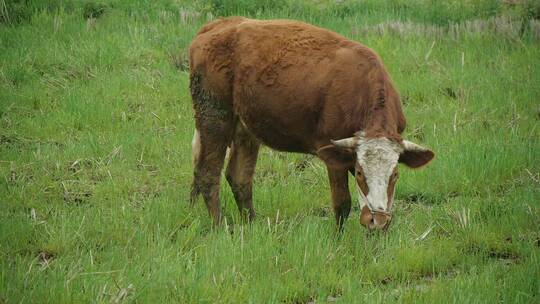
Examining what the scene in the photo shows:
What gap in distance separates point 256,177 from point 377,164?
278 cm

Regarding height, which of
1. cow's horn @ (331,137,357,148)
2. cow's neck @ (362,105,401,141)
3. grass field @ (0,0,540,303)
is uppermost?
cow's neck @ (362,105,401,141)

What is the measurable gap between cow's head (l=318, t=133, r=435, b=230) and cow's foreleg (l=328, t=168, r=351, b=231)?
360 mm

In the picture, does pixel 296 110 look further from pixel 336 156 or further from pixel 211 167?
pixel 211 167

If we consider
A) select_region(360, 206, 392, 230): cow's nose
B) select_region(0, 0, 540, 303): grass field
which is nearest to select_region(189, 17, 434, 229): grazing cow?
select_region(360, 206, 392, 230): cow's nose

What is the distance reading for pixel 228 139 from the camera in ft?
27.7

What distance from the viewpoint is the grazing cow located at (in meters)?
7.10

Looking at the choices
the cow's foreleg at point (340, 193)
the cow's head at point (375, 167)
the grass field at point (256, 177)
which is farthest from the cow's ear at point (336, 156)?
the grass field at point (256, 177)

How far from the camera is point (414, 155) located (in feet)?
23.9

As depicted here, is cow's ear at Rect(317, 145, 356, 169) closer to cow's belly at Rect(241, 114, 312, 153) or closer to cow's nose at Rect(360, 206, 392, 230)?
cow's nose at Rect(360, 206, 392, 230)

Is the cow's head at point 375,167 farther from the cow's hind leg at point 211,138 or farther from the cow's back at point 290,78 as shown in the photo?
the cow's hind leg at point 211,138

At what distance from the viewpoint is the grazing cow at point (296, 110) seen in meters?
7.10

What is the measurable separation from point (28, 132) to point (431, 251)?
525 centimetres

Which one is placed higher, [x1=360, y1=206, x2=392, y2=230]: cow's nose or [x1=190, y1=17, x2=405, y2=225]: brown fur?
[x1=190, y1=17, x2=405, y2=225]: brown fur

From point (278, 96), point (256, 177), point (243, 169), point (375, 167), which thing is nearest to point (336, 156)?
point (375, 167)
